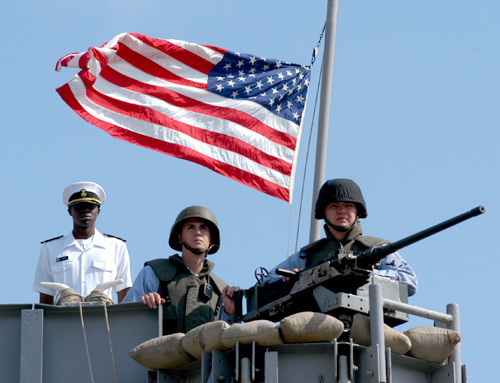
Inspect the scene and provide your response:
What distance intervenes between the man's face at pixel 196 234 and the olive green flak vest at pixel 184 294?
0.55 feet

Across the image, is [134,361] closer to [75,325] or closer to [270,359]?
[75,325]

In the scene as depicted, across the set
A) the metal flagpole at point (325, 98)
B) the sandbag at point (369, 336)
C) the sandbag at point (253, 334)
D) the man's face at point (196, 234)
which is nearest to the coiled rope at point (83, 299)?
the man's face at point (196, 234)

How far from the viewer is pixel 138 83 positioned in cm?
1609

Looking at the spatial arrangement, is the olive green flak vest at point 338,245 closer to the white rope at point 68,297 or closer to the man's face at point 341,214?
the man's face at point 341,214

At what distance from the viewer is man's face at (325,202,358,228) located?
36.1 feet

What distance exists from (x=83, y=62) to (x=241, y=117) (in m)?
2.04

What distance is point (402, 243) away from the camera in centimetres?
983

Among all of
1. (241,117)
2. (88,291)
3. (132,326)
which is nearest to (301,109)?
(241,117)

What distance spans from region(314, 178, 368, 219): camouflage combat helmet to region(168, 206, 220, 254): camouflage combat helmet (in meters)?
1.06

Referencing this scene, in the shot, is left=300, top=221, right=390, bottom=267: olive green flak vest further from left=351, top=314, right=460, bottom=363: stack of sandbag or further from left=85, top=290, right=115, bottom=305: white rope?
left=85, top=290, right=115, bottom=305: white rope

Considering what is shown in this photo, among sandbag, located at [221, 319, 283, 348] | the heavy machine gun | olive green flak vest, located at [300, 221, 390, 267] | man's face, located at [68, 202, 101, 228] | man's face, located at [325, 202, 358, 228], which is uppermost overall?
man's face, located at [68, 202, 101, 228]

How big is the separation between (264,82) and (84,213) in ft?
14.6

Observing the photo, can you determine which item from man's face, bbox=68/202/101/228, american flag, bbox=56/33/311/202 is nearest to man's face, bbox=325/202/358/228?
man's face, bbox=68/202/101/228

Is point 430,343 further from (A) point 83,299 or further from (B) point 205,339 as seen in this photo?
(A) point 83,299
